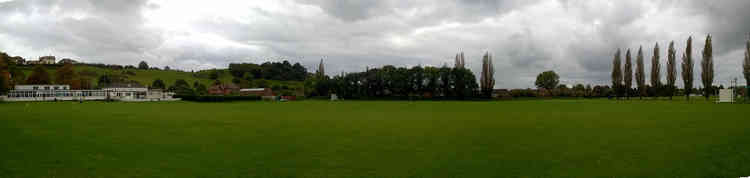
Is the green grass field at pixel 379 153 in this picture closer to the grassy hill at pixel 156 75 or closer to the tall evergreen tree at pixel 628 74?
the tall evergreen tree at pixel 628 74

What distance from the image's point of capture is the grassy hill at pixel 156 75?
122875mm

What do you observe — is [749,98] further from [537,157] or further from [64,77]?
[64,77]

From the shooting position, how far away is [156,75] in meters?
135

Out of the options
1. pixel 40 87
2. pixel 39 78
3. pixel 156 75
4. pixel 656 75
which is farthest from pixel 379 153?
pixel 156 75

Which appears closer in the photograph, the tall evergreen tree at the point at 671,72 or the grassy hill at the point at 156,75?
the tall evergreen tree at the point at 671,72

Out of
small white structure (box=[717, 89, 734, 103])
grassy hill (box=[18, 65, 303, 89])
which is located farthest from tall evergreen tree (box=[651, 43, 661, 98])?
grassy hill (box=[18, 65, 303, 89])

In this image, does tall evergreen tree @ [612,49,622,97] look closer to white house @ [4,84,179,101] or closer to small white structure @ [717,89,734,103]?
small white structure @ [717,89,734,103]

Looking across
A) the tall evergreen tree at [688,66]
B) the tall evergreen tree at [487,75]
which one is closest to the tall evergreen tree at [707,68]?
the tall evergreen tree at [688,66]

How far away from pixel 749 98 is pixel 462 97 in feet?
121

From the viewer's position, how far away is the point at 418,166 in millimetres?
10578

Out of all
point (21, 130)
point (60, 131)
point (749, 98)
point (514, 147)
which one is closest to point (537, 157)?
point (514, 147)

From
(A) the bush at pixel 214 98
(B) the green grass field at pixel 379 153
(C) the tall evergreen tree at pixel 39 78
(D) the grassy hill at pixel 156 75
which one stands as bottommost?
(B) the green grass field at pixel 379 153

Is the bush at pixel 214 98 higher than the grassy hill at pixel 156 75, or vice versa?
the grassy hill at pixel 156 75

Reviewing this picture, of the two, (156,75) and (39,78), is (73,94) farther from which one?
(156,75)
